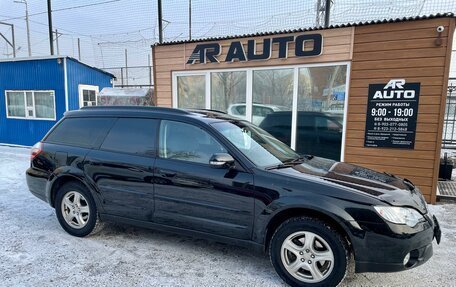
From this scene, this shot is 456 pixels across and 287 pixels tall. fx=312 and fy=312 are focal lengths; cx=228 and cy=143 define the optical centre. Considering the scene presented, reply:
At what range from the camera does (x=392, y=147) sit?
5.74 m

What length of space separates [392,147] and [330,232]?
378cm

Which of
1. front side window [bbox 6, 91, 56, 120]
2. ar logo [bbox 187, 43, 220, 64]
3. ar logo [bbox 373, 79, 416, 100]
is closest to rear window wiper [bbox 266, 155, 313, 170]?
ar logo [bbox 373, 79, 416, 100]

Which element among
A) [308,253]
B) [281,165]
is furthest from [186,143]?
[308,253]

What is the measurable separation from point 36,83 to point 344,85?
37.2 feet

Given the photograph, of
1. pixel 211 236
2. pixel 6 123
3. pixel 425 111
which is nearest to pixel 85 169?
pixel 211 236

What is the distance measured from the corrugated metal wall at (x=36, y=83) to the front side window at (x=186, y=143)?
32.0 feet

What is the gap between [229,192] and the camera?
3051mm

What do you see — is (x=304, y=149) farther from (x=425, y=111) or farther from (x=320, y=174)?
(x=320, y=174)

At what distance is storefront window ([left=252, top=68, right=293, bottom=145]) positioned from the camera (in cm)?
672

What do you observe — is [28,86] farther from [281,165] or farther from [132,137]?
[281,165]

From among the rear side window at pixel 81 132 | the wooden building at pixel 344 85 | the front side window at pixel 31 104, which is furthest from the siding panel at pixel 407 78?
the front side window at pixel 31 104

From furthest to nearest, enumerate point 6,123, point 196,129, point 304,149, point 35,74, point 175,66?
point 6,123 < point 35,74 < point 175,66 < point 304,149 < point 196,129

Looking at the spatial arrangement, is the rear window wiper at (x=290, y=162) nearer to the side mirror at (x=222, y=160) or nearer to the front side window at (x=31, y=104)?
the side mirror at (x=222, y=160)

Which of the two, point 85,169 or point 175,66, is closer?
point 85,169
